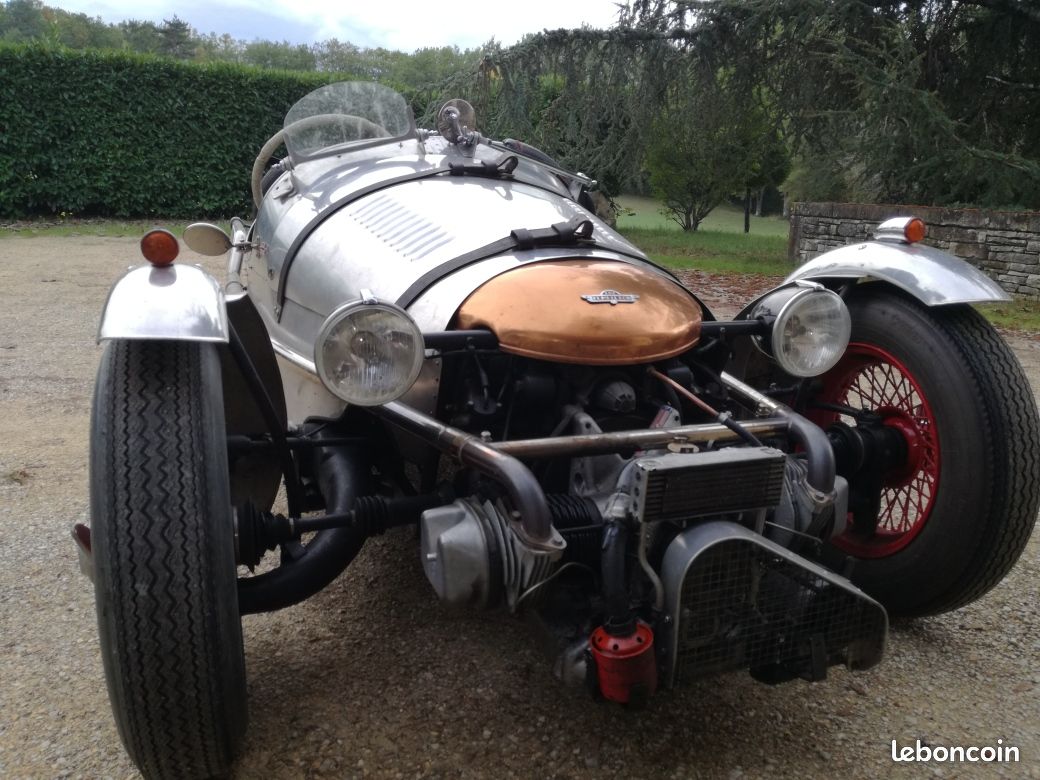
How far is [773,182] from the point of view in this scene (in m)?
26.4

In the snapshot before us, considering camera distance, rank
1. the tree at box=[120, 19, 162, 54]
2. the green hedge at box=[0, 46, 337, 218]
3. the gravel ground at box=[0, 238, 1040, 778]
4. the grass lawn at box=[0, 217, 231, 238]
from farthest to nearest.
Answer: the tree at box=[120, 19, 162, 54] → the green hedge at box=[0, 46, 337, 218] → the grass lawn at box=[0, 217, 231, 238] → the gravel ground at box=[0, 238, 1040, 778]

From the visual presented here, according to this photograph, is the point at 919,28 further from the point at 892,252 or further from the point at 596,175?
the point at 892,252

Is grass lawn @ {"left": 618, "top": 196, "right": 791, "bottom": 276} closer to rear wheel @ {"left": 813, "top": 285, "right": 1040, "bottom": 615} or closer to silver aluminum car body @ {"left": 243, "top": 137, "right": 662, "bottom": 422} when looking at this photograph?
Result: silver aluminum car body @ {"left": 243, "top": 137, "right": 662, "bottom": 422}

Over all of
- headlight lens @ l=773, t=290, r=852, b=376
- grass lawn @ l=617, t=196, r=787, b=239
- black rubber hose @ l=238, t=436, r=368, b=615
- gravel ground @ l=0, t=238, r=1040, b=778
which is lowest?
grass lawn @ l=617, t=196, r=787, b=239

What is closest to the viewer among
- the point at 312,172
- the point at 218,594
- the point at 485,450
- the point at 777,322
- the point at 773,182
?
the point at 218,594

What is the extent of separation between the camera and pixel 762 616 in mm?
2102

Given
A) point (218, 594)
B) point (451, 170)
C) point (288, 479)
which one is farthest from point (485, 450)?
point (451, 170)

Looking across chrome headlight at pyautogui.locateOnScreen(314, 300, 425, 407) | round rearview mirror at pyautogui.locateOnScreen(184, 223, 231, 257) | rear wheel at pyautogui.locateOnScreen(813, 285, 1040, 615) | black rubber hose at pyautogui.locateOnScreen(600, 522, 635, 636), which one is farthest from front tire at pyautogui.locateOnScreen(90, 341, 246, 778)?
rear wheel at pyautogui.locateOnScreen(813, 285, 1040, 615)

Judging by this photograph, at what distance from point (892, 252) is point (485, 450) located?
188cm

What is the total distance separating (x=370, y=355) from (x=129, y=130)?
1620cm

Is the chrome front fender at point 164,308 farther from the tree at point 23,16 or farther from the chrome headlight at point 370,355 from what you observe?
the tree at point 23,16

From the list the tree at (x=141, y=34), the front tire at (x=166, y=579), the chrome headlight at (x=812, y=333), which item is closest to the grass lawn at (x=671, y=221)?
the chrome headlight at (x=812, y=333)

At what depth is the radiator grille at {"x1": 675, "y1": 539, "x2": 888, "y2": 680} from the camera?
6.66 feet

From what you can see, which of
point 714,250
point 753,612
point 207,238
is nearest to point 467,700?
point 753,612
